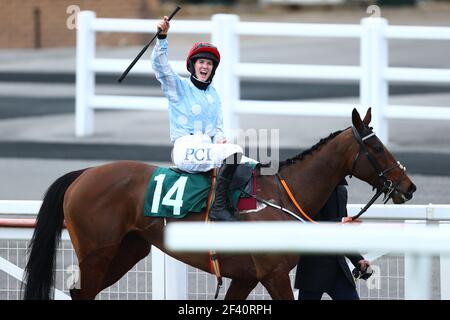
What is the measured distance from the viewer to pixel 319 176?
22.4 ft

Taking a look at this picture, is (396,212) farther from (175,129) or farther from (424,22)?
(424,22)

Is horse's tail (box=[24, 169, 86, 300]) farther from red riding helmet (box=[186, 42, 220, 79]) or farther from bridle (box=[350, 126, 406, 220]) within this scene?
bridle (box=[350, 126, 406, 220])

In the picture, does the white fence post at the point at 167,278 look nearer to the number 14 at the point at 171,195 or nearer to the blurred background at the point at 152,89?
the blurred background at the point at 152,89

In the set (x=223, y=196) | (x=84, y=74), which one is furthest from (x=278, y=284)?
(x=84, y=74)

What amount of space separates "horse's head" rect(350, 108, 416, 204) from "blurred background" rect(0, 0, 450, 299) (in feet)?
3.06

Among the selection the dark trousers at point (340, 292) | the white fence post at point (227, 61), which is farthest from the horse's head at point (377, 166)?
the white fence post at point (227, 61)

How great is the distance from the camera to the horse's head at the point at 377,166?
6785 mm

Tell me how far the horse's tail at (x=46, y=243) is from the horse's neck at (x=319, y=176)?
135 cm

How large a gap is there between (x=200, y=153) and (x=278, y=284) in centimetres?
88

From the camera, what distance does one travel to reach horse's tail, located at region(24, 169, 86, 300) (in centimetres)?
691

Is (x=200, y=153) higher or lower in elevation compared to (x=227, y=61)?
lower

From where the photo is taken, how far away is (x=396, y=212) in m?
7.41

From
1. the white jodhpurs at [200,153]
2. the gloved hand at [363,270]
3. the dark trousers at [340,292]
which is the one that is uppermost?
the white jodhpurs at [200,153]

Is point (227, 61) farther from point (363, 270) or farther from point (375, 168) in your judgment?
point (363, 270)
